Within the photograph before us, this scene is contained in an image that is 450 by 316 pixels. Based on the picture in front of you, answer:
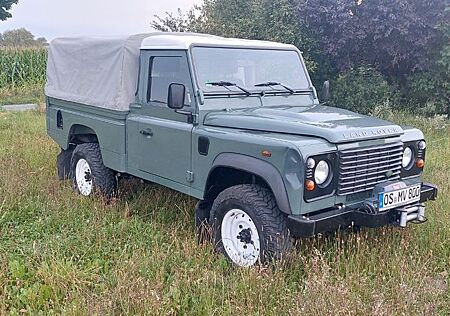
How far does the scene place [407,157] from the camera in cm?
475

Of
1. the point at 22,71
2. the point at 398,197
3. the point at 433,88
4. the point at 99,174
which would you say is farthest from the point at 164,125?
the point at 22,71

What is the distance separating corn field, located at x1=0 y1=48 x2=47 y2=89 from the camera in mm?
21375

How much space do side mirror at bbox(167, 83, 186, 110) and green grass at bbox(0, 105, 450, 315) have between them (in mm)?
1245

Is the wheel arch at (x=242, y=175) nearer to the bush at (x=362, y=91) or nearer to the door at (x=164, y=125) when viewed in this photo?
the door at (x=164, y=125)

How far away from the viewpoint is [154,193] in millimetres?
6367

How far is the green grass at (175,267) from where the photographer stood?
3.60 metres

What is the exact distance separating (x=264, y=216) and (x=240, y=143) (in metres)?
0.64

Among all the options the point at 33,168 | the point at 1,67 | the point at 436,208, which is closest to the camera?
the point at 436,208

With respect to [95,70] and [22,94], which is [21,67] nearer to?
[22,94]

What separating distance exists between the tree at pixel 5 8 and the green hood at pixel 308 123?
1324 inches

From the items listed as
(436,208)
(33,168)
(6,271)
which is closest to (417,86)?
(436,208)

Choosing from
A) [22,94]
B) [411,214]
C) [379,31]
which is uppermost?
[379,31]

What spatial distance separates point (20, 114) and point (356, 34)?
9225 millimetres

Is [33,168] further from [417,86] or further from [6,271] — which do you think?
[417,86]
